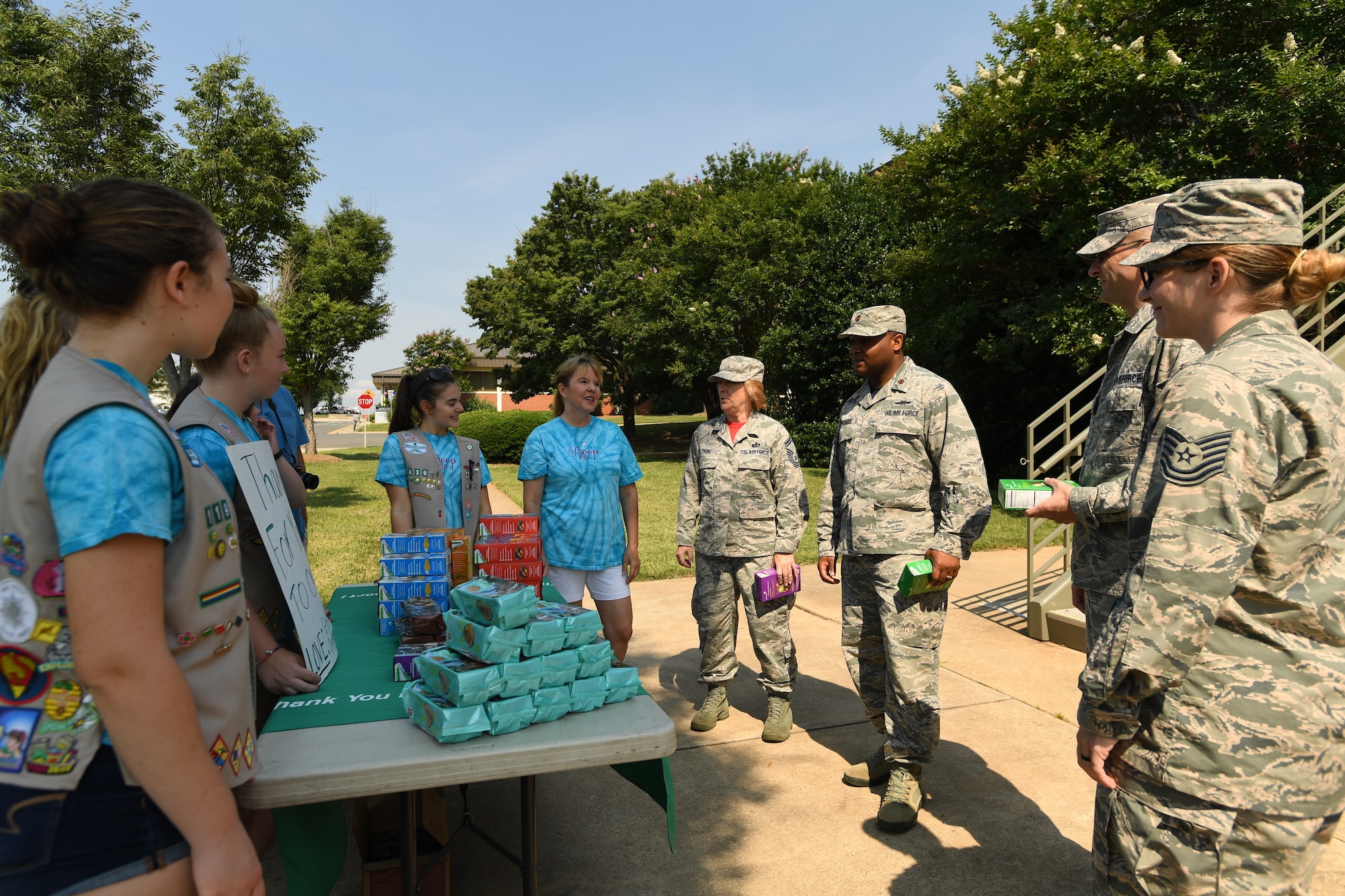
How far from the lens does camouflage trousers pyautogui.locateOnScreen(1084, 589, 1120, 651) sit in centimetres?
266

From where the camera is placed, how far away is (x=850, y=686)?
5.24 meters

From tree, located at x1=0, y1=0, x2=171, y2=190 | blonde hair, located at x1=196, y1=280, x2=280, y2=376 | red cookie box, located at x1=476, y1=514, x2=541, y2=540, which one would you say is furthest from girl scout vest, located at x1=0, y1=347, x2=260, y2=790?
tree, located at x1=0, y1=0, x2=171, y2=190

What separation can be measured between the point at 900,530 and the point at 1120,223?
1.55 m

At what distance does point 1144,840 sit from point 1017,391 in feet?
49.5

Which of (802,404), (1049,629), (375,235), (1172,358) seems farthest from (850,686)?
(375,235)

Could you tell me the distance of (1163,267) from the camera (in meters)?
1.83

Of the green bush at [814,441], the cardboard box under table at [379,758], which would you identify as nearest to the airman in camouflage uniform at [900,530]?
the cardboard box under table at [379,758]

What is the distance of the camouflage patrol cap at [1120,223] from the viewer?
2.90 meters

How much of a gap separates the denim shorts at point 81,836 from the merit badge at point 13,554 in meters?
0.32

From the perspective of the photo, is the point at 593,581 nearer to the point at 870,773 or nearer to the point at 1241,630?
the point at 870,773

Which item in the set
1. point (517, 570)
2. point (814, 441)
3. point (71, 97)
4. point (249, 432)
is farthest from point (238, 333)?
point (814, 441)

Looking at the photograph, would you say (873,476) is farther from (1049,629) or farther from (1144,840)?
(1049,629)

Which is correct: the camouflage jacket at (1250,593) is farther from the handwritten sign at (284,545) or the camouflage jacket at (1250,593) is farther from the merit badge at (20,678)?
the handwritten sign at (284,545)

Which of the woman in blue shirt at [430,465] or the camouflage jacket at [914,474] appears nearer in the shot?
the camouflage jacket at [914,474]
